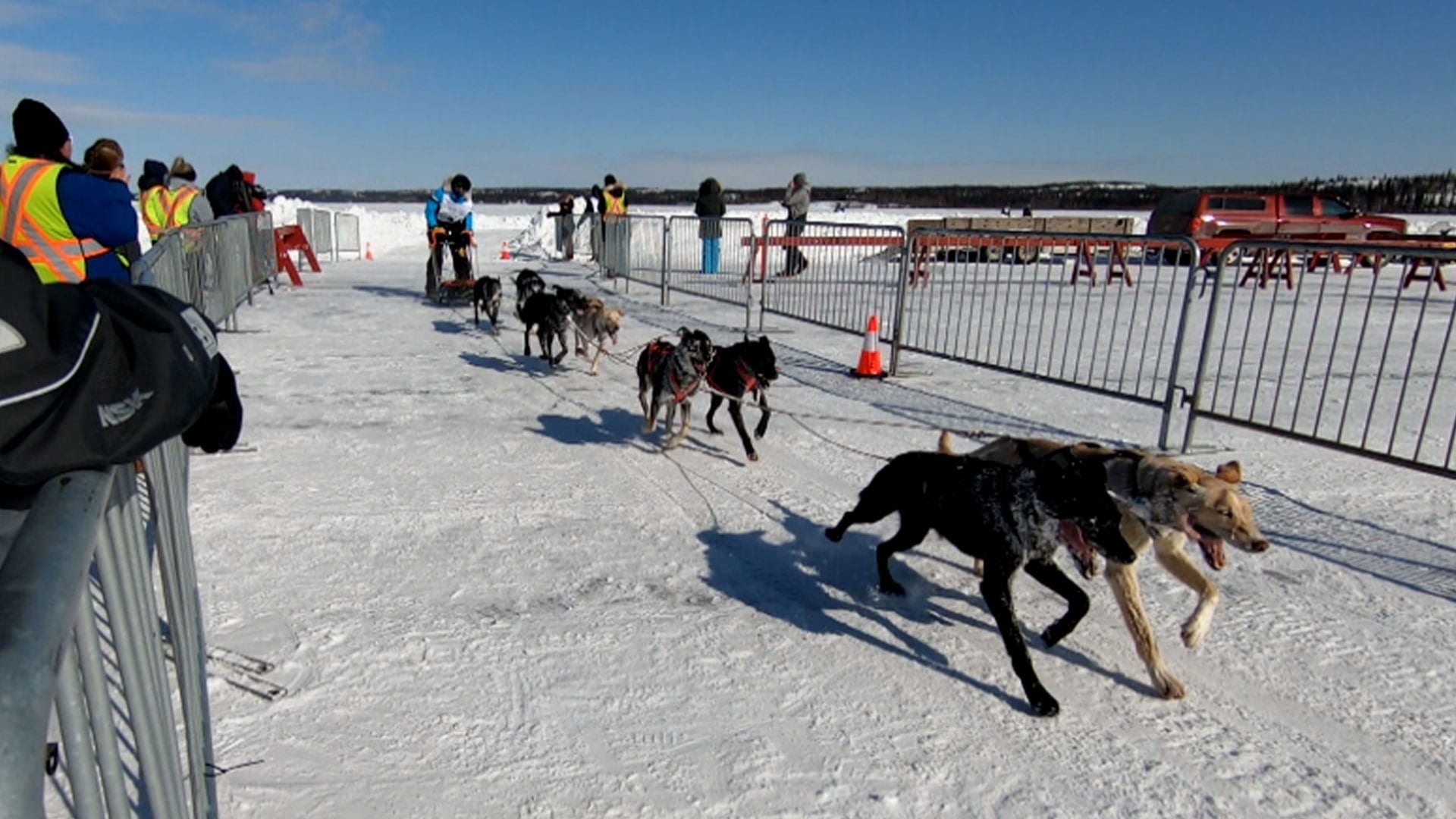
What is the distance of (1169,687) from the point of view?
9.03 ft

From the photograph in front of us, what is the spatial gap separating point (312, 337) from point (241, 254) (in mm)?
2601

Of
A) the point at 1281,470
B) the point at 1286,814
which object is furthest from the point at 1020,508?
the point at 1281,470

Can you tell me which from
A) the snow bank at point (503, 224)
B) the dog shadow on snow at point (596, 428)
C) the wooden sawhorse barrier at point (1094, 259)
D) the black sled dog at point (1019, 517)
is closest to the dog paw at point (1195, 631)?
the black sled dog at point (1019, 517)

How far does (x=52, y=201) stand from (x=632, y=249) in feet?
44.4

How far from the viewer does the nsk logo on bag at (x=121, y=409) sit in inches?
40.3

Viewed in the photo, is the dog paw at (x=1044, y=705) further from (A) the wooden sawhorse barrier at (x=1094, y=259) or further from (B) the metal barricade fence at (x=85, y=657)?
(A) the wooden sawhorse barrier at (x=1094, y=259)

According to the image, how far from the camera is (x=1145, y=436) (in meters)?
5.89

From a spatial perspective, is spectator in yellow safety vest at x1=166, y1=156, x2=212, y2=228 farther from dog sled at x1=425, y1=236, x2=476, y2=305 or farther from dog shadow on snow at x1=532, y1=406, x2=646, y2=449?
dog shadow on snow at x1=532, y1=406, x2=646, y2=449

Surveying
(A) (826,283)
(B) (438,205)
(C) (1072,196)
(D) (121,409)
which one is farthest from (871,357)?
(C) (1072,196)

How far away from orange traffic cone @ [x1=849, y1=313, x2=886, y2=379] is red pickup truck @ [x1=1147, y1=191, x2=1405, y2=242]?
16.3 metres

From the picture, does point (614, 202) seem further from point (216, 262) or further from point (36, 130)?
point (36, 130)

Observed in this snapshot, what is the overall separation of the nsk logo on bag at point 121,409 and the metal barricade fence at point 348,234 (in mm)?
23224

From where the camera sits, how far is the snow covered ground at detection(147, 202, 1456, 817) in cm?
230

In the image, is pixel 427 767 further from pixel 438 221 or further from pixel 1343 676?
pixel 438 221
